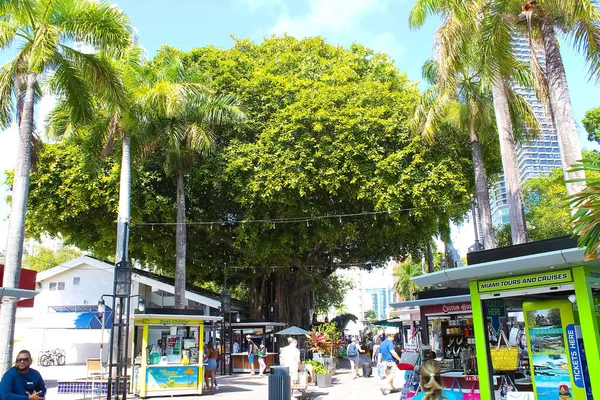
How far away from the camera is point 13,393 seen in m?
6.35

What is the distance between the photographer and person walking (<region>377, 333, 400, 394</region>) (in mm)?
14648

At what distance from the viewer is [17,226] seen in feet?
41.6

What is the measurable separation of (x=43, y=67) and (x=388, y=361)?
13.4 meters

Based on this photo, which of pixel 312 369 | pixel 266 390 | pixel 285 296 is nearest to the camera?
pixel 266 390

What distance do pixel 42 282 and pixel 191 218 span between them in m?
10.6

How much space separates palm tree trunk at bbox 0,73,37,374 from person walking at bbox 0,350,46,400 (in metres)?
5.87

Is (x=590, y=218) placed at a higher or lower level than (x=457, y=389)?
higher

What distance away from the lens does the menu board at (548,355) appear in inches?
320

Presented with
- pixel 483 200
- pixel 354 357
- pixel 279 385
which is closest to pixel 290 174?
pixel 483 200

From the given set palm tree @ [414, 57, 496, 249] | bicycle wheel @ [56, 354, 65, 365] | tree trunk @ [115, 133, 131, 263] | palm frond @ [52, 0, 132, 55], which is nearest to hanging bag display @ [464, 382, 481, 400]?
palm tree @ [414, 57, 496, 249]

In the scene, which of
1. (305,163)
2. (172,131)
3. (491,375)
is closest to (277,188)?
(305,163)

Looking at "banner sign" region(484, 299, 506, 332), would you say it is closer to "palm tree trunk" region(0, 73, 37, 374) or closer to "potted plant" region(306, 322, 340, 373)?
"palm tree trunk" region(0, 73, 37, 374)

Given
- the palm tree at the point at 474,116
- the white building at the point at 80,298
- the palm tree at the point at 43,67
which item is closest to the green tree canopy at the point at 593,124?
the palm tree at the point at 474,116

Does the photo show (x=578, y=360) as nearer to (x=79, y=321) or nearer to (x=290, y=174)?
(x=79, y=321)
